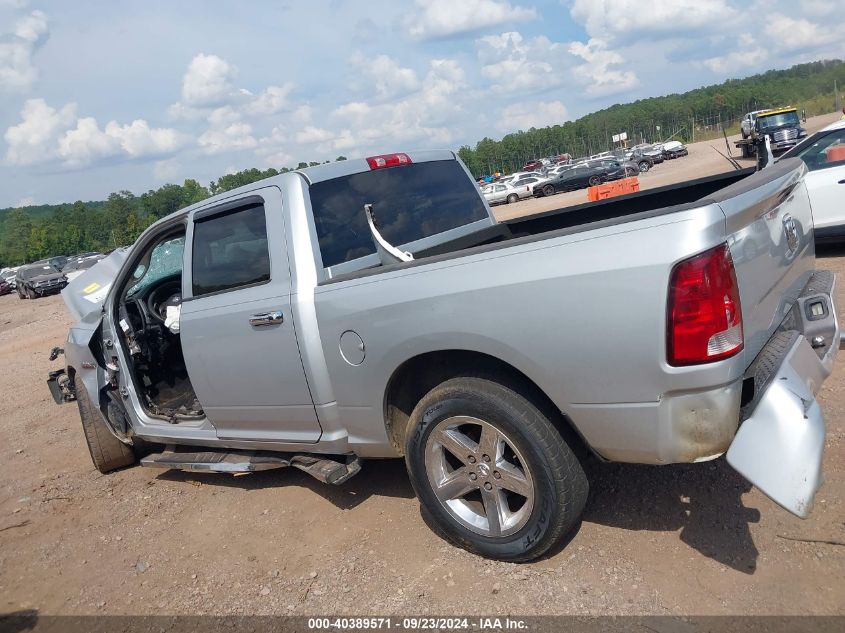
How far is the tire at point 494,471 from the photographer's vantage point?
2.93 meters

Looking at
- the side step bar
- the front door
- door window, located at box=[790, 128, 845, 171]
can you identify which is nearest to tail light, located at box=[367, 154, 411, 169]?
the front door

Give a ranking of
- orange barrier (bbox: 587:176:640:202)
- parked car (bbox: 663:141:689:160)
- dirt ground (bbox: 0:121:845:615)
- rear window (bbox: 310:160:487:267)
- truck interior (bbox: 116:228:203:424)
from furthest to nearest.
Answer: parked car (bbox: 663:141:689:160) < orange barrier (bbox: 587:176:640:202) < truck interior (bbox: 116:228:203:424) < rear window (bbox: 310:160:487:267) < dirt ground (bbox: 0:121:845:615)

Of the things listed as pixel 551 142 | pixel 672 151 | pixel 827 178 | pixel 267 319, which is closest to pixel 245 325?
pixel 267 319

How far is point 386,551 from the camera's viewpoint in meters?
3.62

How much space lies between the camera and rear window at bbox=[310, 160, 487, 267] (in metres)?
3.87

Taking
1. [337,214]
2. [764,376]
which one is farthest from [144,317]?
[764,376]

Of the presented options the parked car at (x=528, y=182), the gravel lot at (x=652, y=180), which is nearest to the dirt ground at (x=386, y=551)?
the gravel lot at (x=652, y=180)

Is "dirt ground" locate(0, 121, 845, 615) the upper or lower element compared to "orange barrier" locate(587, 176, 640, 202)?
→ upper

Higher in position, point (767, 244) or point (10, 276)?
point (767, 244)

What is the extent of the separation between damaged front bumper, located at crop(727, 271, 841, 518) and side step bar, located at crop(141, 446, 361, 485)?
81.0 inches

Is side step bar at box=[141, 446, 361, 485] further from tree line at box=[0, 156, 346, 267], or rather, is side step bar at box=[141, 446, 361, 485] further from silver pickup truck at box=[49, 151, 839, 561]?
tree line at box=[0, 156, 346, 267]

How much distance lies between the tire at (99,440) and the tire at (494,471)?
3235 millimetres

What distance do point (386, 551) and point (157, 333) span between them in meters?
2.92

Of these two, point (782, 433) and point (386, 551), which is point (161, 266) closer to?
point (386, 551)
